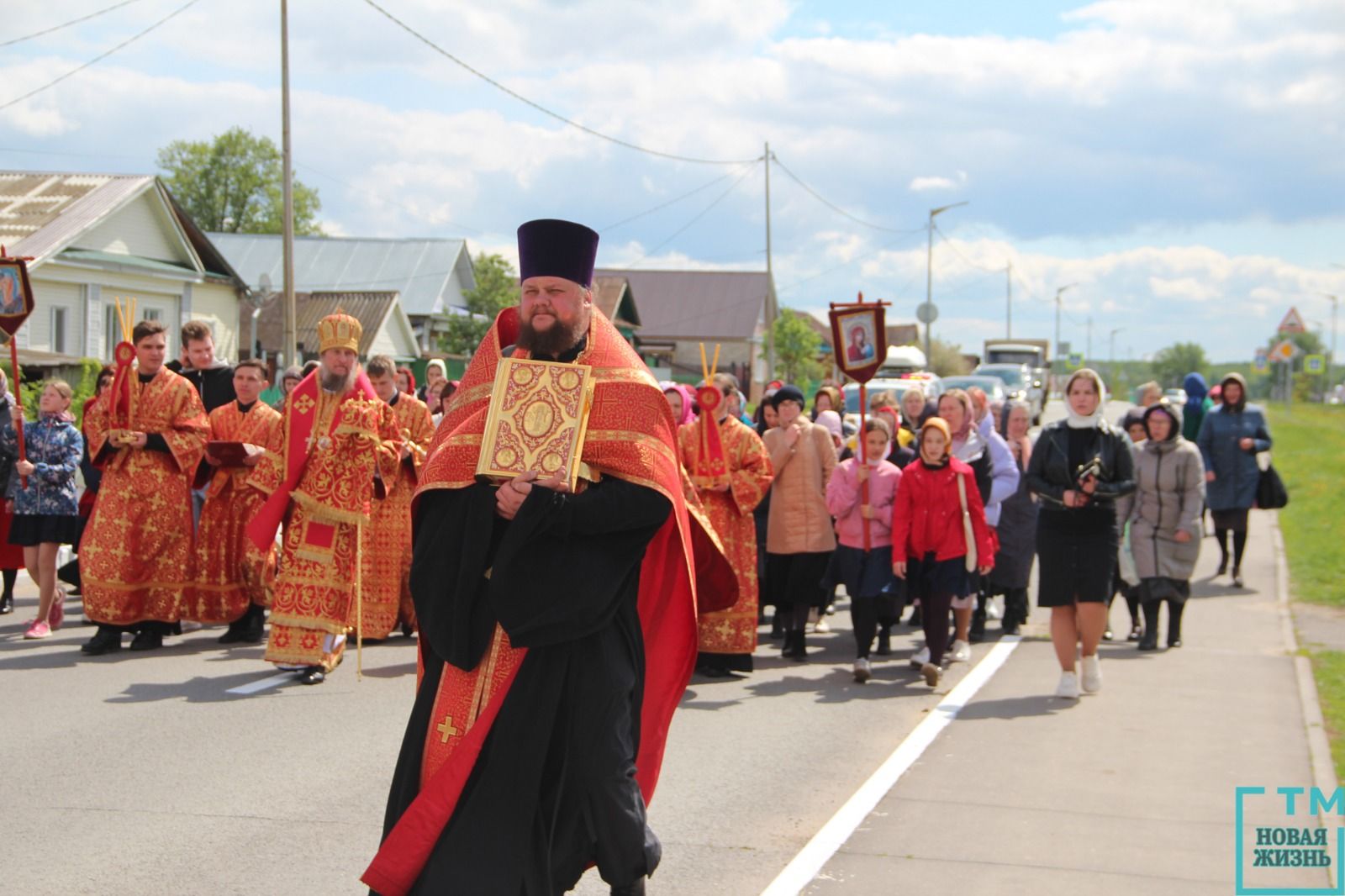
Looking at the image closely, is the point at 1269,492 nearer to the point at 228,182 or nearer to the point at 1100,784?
the point at 1100,784

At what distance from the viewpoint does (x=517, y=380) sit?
414 centimetres

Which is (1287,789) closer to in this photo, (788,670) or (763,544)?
(788,670)

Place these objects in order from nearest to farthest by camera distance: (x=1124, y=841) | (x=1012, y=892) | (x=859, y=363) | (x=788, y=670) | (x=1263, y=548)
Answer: (x=1012, y=892)
(x=1124, y=841)
(x=788, y=670)
(x=859, y=363)
(x=1263, y=548)

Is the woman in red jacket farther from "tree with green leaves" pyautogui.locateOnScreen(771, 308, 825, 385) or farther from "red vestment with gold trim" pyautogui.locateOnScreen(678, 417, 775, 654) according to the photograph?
"tree with green leaves" pyautogui.locateOnScreen(771, 308, 825, 385)

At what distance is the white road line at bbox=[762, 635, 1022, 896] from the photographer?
18.3ft

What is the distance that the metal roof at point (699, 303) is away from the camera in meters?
83.6

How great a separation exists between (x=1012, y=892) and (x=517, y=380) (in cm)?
279

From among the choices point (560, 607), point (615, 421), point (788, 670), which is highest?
point (615, 421)

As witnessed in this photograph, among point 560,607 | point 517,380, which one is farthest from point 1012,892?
point 517,380

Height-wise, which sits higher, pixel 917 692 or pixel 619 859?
pixel 619 859

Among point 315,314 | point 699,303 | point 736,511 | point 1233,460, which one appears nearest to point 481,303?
point 315,314

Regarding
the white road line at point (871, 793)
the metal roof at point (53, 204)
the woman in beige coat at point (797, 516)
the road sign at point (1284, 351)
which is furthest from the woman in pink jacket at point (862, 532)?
the road sign at point (1284, 351)

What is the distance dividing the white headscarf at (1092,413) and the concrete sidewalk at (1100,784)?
67.6 inches

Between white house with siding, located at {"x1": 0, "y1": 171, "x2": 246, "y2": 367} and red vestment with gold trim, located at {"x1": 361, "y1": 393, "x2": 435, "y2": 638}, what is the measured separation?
20361mm
